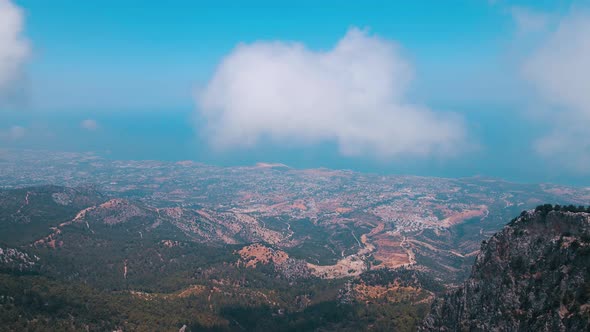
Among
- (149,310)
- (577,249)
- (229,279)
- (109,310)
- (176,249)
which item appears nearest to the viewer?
(577,249)

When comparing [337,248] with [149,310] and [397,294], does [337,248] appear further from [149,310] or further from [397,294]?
[149,310]

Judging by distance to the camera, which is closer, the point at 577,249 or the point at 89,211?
the point at 577,249

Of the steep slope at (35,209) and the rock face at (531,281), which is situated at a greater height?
the rock face at (531,281)

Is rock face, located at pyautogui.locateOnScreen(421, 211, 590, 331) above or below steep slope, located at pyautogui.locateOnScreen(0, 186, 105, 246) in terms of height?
above

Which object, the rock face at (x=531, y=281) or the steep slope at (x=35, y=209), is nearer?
the rock face at (x=531, y=281)

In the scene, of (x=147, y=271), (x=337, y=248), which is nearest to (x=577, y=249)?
(x=147, y=271)

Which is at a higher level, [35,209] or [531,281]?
[531,281]

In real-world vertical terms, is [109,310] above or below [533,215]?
below

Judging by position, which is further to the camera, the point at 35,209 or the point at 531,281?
the point at 35,209
